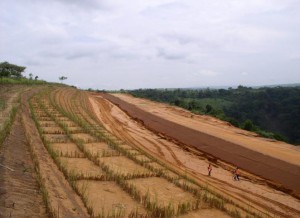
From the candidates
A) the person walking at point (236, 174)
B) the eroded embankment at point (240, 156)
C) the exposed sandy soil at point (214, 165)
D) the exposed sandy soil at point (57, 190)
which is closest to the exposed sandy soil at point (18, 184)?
the exposed sandy soil at point (57, 190)

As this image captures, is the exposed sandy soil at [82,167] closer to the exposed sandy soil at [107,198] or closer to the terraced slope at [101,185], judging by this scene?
the terraced slope at [101,185]

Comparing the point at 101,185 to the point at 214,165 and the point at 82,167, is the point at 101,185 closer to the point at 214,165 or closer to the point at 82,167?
the point at 82,167

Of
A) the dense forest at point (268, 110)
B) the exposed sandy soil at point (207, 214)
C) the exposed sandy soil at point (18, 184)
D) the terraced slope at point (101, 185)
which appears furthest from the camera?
the dense forest at point (268, 110)

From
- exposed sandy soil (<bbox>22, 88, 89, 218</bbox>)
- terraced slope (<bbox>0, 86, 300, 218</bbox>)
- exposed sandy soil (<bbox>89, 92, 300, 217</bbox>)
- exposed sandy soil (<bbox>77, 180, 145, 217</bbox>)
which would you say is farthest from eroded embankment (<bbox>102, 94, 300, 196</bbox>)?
exposed sandy soil (<bbox>22, 88, 89, 218</bbox>)

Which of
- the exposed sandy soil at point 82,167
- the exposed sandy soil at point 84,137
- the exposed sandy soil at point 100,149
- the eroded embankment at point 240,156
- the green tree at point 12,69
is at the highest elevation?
the green tree at point 12,69

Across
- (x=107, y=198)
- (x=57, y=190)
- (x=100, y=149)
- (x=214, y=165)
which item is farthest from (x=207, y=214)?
(x=214, y=165)

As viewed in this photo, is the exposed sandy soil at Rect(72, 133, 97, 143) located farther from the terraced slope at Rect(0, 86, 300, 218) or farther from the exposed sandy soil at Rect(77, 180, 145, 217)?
the exposed sandy soil at Rect(77, 180, 145, 217)

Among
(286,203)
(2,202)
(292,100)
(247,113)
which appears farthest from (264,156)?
(292,100)
